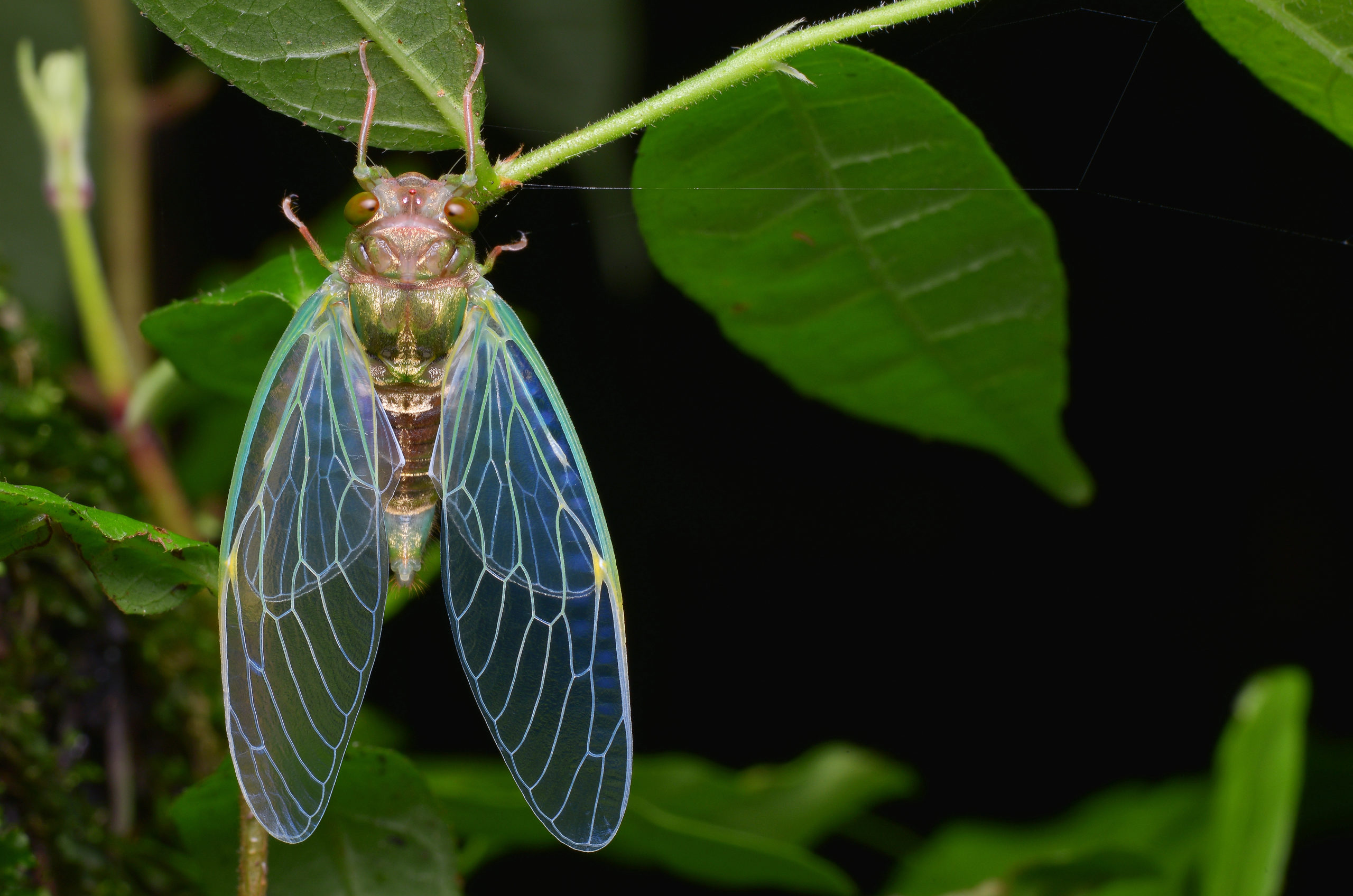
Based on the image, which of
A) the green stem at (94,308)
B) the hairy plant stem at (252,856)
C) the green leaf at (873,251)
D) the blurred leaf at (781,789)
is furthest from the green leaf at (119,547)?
the blurred leaf at (781,789)

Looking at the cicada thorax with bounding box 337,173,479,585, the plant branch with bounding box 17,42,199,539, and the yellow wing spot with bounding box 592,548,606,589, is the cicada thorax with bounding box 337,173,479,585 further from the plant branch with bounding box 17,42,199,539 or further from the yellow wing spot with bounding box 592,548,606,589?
the plant branch with bounding box 17,42,199,539

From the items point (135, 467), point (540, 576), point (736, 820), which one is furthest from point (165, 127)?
point (736, 820)

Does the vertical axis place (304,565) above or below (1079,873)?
above

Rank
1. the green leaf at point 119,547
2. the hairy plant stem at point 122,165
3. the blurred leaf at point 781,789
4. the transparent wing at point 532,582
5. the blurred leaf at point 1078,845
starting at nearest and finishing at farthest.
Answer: the green leaf at point 119,547 < the transparent wing at point 532,582 < the blurred leaf at point 1078,845 < the blurred leaf at point 781,789 < the hairy plant stem at point 122,165

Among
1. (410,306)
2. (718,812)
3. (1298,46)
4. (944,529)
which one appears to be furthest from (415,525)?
(944,529)

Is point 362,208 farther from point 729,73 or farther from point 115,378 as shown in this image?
point 115,378

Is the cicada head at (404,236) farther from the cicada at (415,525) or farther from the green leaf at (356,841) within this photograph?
the green leaf at (356,841)
